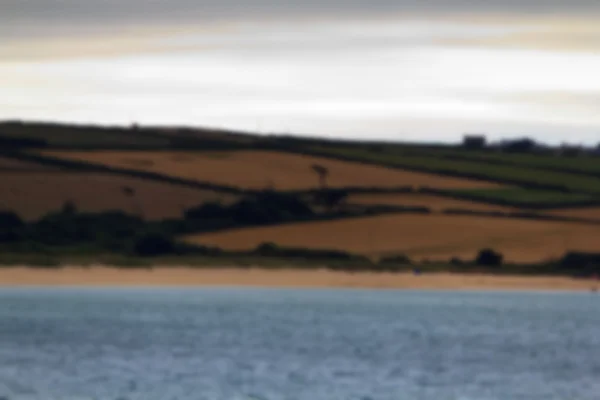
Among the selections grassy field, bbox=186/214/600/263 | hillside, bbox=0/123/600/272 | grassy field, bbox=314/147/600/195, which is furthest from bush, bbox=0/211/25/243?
grassy field, bbox=314/147/600/195

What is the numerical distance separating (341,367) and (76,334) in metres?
12.7

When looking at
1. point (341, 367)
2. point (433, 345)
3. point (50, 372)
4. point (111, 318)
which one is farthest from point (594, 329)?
point (50, 372)

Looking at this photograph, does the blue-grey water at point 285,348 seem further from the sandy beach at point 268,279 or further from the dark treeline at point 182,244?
the dark treeline at point 182,244

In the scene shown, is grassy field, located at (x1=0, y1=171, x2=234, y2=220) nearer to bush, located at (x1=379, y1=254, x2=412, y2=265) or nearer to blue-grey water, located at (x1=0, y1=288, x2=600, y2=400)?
blue-grey water, located at (x1=0, y1=288, x2=600, y2=400)

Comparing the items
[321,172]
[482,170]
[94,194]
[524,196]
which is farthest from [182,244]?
[482,170]

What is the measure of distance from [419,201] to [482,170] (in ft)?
30.2

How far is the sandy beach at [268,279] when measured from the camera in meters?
85.5

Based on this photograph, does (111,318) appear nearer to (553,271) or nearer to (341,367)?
(341,367)

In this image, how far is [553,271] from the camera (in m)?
93.7

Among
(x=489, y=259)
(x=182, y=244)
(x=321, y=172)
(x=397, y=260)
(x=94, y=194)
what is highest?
(x=321, y=172)

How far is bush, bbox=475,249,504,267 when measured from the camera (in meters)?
94.1

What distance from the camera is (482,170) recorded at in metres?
110

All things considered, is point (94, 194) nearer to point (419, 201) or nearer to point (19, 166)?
point (19, 166)

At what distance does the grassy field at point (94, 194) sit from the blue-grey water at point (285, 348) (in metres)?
9.32
